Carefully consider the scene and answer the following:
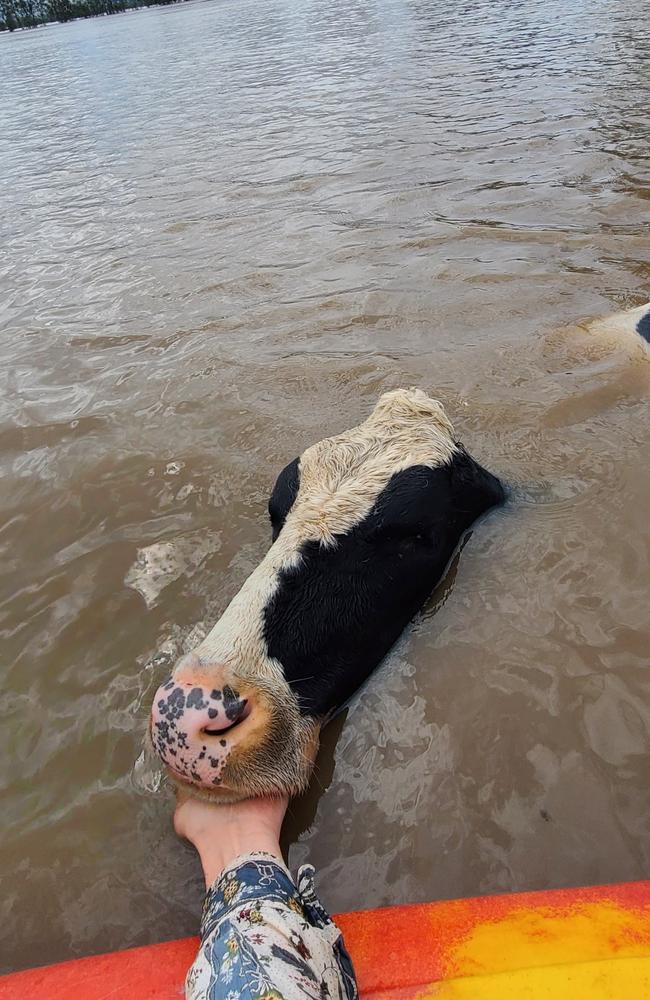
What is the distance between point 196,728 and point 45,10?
9978 cm

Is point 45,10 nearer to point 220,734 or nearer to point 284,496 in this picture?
point 284,496

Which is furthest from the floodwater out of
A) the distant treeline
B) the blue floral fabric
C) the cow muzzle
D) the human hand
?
the distant treeline

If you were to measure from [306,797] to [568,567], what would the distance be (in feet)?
5.42

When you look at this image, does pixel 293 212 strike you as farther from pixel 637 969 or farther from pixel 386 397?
pixel 637 969

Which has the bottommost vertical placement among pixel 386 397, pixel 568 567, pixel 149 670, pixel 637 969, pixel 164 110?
pixel 568 567

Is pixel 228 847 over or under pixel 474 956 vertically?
under

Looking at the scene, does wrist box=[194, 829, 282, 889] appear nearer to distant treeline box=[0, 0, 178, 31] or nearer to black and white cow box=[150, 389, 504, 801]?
black and white cow box=[150, 389, 504, 801]

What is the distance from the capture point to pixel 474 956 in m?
1.62

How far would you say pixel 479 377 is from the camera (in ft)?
16.6

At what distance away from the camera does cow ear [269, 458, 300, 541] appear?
3.16 meters

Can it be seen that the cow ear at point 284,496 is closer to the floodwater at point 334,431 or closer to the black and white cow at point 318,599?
the black and white cow at point 318,599

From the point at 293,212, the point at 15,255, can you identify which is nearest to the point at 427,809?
the point at 293,212

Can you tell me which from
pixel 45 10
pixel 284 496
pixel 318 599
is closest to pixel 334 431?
pixel 284 496

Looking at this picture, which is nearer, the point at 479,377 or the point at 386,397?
the point at 386,397
